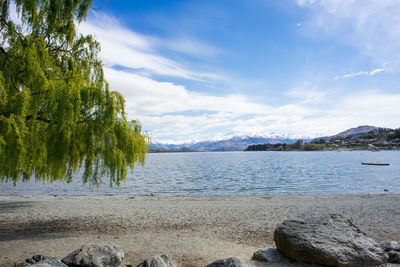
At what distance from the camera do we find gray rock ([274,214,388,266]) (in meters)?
7.21

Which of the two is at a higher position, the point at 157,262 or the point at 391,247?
the point at 157,262

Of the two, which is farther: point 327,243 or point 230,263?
point 327,243

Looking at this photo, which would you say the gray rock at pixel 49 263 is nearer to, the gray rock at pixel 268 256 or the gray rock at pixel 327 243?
the gray rock at pixel 268 256

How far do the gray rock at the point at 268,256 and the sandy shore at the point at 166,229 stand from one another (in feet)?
1.19

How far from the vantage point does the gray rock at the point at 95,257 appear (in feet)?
21.7

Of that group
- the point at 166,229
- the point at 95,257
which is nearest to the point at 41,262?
the point at 95,257

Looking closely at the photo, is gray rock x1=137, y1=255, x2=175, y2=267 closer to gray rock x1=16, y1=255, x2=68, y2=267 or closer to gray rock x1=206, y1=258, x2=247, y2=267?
gray rock x1=206, y1=258, x2=247, y2=267

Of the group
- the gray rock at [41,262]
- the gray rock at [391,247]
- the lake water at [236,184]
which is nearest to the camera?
the gray rock at [41,262]

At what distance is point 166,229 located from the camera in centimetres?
1217

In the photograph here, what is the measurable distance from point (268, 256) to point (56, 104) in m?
8.48

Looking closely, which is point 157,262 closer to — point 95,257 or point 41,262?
point 95,257

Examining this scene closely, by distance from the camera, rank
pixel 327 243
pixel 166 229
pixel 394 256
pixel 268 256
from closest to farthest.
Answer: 1. pixel 327 243
2. pixel 268 256
3. pixel 394 256
4. pixel 166 229

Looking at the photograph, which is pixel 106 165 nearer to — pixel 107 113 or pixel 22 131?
pixel 107 113

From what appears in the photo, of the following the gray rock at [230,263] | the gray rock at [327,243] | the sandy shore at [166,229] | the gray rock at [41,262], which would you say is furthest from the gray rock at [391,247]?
the gray rock at [41,262]
